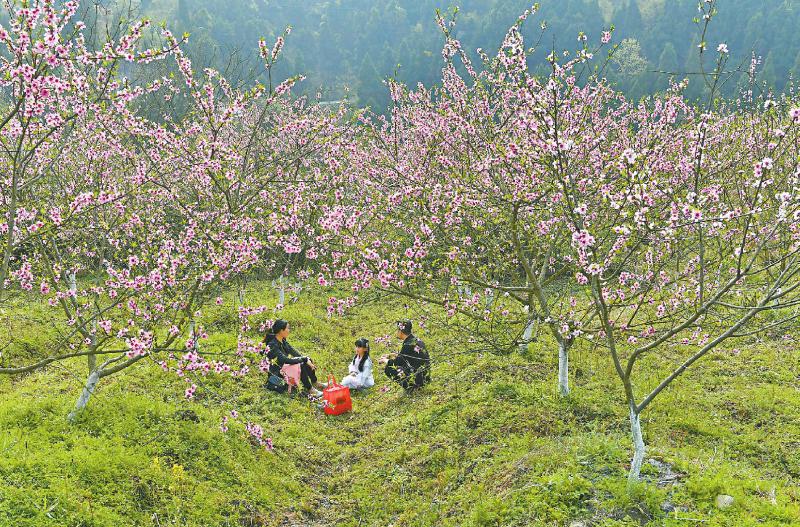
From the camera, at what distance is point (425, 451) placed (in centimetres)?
754

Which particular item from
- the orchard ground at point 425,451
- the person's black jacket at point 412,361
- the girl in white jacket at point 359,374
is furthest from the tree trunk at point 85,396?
the person's black jacket at point 412,361

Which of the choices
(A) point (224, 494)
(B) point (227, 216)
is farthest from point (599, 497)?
(B) point (227, 216)

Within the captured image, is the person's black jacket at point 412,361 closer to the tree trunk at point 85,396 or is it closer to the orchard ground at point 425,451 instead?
the orchard ground at point 425,451

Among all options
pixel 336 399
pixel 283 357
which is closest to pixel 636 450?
pixel 336 399

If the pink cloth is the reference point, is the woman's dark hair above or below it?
above

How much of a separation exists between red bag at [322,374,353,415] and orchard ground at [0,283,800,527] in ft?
0.72

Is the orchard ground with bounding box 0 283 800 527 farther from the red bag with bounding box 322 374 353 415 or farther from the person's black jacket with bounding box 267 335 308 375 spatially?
the person's black jacket with bounding box 267 335 308 375

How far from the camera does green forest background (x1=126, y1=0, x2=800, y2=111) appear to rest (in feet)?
179

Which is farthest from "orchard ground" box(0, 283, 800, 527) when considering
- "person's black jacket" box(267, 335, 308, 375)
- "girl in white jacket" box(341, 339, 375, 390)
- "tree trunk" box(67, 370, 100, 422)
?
"person's black jacket" box(267, 335, 308, 375)

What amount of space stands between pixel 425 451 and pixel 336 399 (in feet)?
7.71

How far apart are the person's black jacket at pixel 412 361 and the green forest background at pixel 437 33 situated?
1465 inches

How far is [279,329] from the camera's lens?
973 cm

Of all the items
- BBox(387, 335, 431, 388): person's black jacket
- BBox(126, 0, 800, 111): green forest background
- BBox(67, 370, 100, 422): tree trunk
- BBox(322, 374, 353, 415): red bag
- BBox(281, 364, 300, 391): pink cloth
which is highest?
BBox(126, 0, 800, 111): green forest background

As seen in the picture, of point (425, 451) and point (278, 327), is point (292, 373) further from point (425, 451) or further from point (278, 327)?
point (425, 451)
